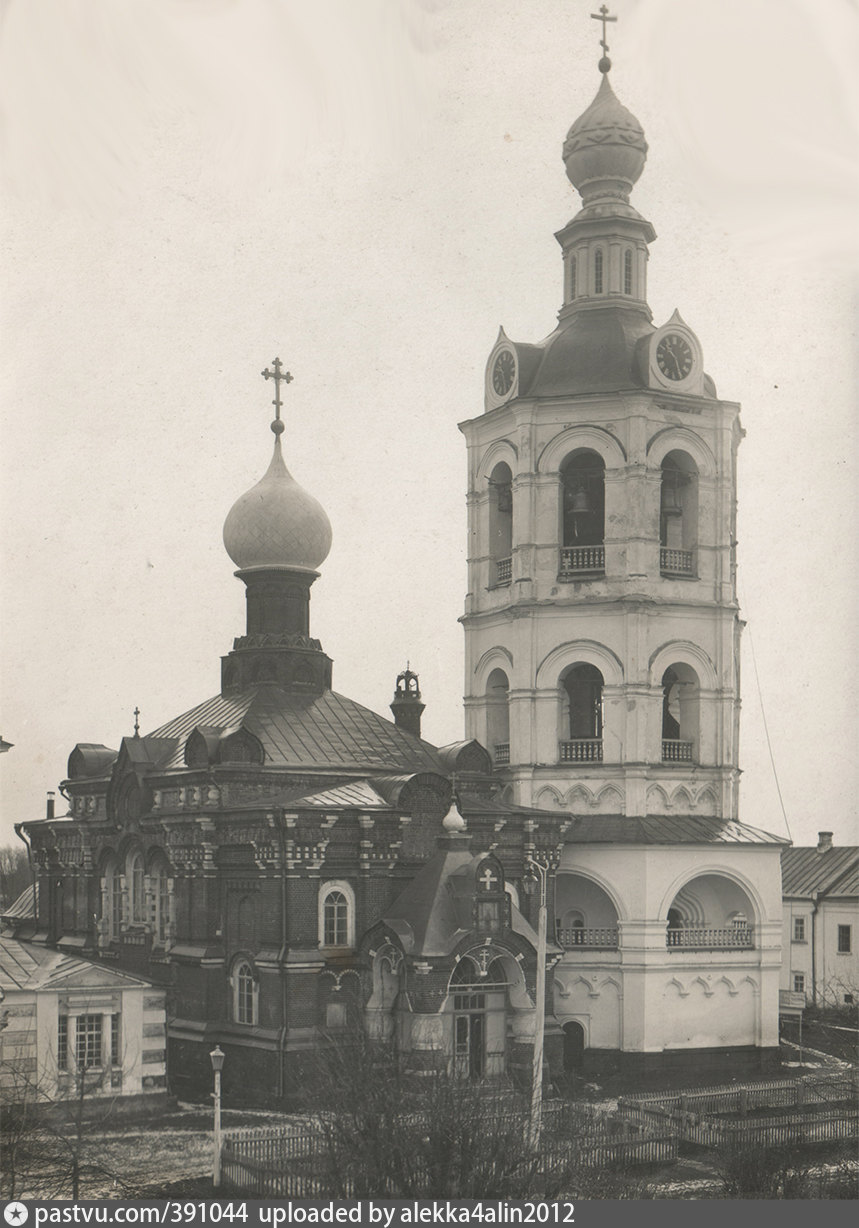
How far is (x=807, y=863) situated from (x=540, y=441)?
24352 mm

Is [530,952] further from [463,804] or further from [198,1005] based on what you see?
[198,1005]

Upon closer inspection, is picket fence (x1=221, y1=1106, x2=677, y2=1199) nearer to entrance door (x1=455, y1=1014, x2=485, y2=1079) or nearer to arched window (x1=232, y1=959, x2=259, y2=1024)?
entrance door (x1=455, y1=1014, x2=485, y2=1079)

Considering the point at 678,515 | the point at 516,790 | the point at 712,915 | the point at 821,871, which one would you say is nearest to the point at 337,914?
the point at 516,790

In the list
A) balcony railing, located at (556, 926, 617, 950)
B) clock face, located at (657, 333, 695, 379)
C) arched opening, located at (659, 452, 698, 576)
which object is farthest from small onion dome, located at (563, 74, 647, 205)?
balcony railing, located at (556, 926, 617, 950)

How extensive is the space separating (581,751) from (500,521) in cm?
628

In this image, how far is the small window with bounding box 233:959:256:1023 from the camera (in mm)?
36250

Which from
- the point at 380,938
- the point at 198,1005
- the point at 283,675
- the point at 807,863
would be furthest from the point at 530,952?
the point at 807,863

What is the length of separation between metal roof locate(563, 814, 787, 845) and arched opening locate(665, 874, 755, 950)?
1.06 m

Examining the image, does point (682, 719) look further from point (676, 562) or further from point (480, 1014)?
point (480, 1014)

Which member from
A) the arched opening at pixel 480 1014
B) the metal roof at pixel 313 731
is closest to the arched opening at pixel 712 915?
the arched opening at pixel 480 1014

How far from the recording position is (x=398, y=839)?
36281 millimetres

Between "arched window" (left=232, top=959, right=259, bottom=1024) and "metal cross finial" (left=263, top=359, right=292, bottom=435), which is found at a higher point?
"metal cross finial" (left=263, top=359, right=292, bottom=435)

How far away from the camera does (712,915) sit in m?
41.1

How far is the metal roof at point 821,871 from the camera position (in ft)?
184
